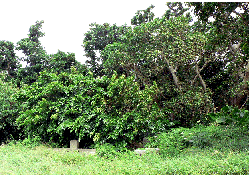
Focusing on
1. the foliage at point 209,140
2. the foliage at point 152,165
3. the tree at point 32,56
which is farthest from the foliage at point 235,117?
the tree at point 32,56

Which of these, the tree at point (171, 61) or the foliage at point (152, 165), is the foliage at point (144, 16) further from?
the foliage at point (152, 165)

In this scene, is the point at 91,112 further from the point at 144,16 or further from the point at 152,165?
the point at 144,16

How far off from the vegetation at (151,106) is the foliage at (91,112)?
0.12ft

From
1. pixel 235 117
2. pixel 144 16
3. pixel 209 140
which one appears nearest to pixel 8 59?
pixel 144 16

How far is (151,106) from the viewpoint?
27.9ft

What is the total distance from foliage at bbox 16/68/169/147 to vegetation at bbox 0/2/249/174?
0.12 feet

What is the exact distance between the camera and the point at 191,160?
4.32 metres

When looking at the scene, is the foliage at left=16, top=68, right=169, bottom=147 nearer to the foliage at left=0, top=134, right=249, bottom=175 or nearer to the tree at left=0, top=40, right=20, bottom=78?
the foliage at left=0, top=134, right=249, bottom=175

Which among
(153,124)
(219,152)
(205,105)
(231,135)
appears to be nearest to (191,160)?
(219,152)

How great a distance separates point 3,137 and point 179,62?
28.6 feet

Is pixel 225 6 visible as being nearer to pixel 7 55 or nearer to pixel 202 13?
pixel 202 13

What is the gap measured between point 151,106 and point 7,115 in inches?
245

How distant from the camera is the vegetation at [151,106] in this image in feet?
15.9

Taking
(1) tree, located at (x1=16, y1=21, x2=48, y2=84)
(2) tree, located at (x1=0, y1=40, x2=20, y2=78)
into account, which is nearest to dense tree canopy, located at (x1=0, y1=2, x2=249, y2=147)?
(1) tree, located at (x1=16, y1=21, x2=48, y2=84)
